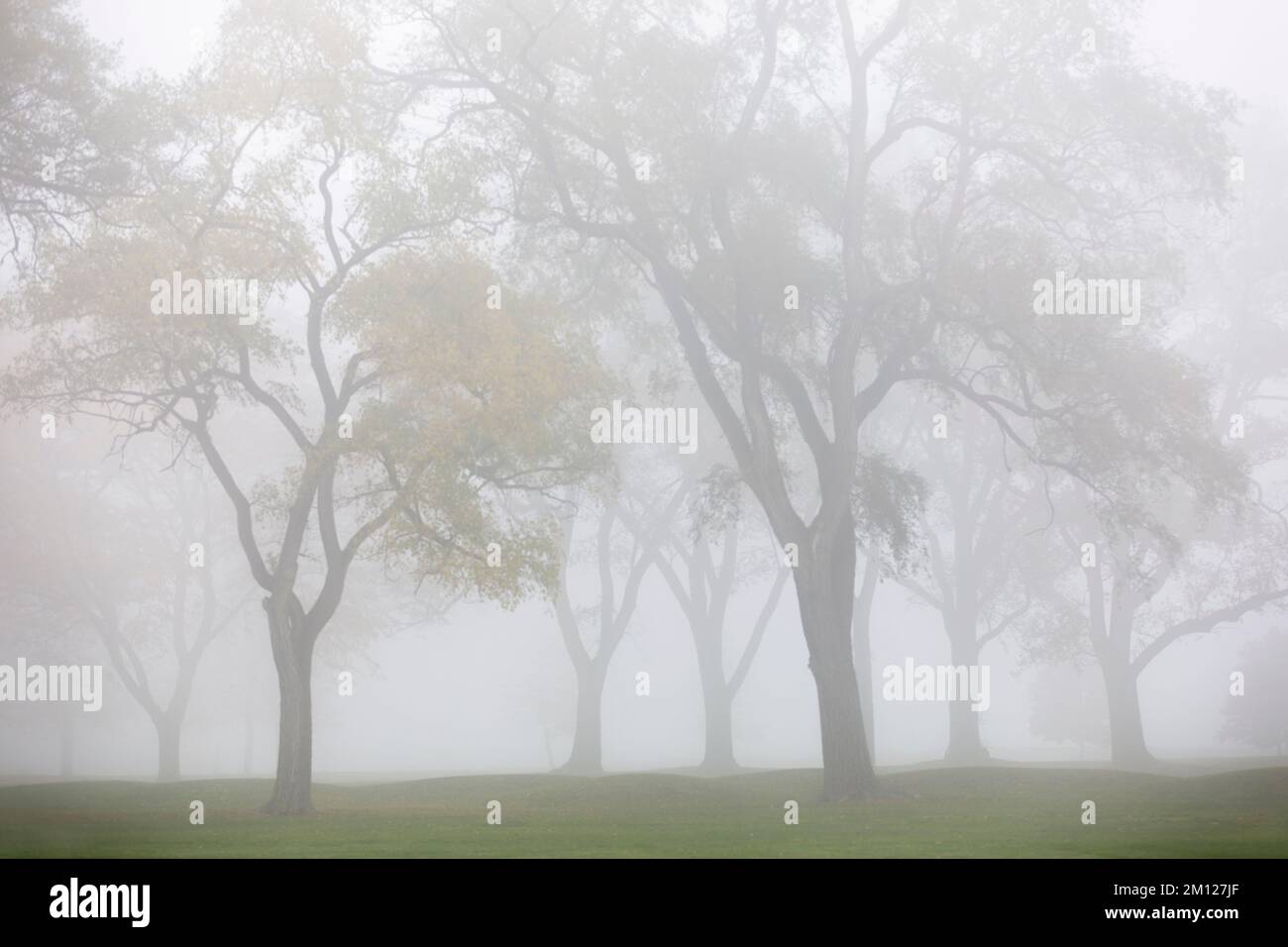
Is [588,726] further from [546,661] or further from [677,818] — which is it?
[546,661]

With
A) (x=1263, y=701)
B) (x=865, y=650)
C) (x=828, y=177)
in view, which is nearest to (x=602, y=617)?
(x=865, y=650)

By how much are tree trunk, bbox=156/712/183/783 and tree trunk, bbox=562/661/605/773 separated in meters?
15.7

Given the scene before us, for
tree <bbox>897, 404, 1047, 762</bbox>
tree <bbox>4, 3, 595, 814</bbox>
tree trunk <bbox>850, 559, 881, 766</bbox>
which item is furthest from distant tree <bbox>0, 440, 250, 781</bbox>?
tree <bbox>897, 404, 1047, 762</bbox>

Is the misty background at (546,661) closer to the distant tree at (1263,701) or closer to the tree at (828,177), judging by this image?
the distant tree at (1263,701)

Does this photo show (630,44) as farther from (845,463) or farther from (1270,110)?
(1270,110)

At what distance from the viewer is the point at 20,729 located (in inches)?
2322

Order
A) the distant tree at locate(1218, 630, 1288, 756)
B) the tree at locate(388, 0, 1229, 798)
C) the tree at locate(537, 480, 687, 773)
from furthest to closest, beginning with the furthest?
the distant tree at locate(1218, 630, 1288, 756) < the tree at locate(537, 480, 687, 773) < the tree at locate(388, 0, 1229, 798)

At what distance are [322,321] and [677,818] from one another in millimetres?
12503

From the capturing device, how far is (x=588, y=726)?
Result: 45969mm

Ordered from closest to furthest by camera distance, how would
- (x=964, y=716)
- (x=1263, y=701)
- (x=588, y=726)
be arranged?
1. (x=588, y=726)
2. (x=964, y=716)
3. (x=1263, y=701)

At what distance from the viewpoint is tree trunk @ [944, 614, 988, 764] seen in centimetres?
4588

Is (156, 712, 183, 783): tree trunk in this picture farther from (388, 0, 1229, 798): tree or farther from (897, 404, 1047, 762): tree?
(388, 0, 1229, 798): tree

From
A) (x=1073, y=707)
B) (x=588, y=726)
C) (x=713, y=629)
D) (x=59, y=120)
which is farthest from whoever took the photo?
(x=1073, y=707)
